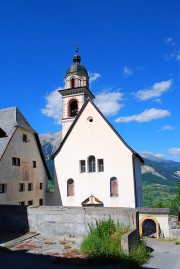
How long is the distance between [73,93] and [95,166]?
11.3 meters

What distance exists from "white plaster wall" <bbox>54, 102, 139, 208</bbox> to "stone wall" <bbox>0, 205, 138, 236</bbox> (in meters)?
8.79

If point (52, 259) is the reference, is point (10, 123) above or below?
above

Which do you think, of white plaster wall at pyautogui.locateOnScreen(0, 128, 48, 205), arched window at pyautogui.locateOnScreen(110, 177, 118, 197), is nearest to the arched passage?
arched window at pyautogui.locateOnScreen(110, 177, 118, 197)

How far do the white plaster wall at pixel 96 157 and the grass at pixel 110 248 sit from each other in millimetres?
10719

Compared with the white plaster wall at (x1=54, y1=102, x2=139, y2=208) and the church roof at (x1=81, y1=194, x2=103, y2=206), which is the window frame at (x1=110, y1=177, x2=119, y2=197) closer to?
the white plaster wall at (x1=54, y1=102, x2=139, y2=208)

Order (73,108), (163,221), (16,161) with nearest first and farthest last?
(163,221), (16,161), (73,108)

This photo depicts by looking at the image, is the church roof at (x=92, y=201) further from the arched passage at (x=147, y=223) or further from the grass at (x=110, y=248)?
the grass at (x=110, y=248)

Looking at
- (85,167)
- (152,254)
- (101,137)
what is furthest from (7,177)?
(152,254)

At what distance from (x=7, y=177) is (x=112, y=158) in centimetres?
945

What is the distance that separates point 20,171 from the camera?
2730cm

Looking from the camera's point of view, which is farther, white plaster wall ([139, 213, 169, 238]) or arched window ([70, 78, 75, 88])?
arched window ([70, 78, 75, 88])

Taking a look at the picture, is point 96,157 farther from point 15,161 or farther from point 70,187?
point 15,161

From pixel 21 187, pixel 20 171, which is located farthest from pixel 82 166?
pixel 21 187

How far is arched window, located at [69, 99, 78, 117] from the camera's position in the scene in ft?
115
